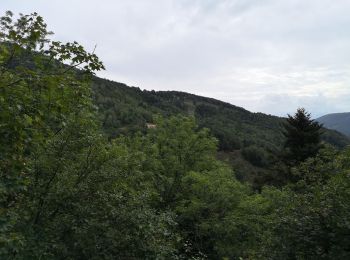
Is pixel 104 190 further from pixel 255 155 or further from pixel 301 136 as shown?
pixel 255 155

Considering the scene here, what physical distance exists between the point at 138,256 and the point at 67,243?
1.73 m

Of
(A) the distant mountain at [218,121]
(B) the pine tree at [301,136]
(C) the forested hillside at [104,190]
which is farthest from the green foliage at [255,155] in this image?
(C) the forested hillside at [104,190]

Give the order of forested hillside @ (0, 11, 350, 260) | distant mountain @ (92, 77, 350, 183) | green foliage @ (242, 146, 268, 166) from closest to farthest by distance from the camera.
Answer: forested hillside @ (0, 11, 350, 260) < distant mountain @ (92, 77, 350, 183) < green foliage @ (242, 146, 268, 166)

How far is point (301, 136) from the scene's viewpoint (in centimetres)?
3306

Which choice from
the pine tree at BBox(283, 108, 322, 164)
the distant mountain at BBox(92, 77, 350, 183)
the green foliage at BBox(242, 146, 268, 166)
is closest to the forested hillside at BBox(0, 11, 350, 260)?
the pine tree at BBox(283, 108, 322, 164)

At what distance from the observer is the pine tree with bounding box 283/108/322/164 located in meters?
32.6

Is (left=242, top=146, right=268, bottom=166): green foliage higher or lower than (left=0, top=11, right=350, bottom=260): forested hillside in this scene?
lower

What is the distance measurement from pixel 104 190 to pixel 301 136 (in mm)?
26372

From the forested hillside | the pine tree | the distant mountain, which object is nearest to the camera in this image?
the forested hillside

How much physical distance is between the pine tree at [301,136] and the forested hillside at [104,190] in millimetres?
12583

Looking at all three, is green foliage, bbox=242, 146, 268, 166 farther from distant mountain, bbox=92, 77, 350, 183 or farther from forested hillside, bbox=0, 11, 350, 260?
forested hillside, bbox=0, 11, 350, 260

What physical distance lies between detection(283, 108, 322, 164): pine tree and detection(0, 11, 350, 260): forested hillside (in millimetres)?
12583

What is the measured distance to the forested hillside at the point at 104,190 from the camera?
455 cm

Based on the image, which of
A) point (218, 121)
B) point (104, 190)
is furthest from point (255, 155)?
point (104, 190)
